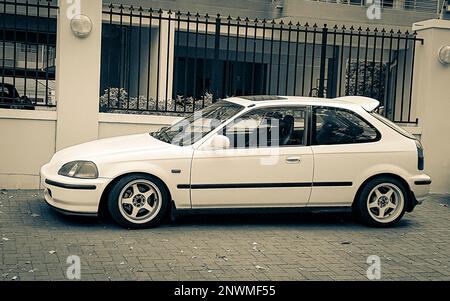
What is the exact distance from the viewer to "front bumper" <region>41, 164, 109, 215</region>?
8094 mm

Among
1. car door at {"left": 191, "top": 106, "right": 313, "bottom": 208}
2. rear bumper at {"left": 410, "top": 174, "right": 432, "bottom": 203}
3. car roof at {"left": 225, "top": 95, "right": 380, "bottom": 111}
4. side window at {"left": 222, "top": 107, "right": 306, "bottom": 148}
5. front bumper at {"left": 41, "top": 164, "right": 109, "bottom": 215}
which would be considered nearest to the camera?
front bumper at {"left": 41, "top": 164, "right": 109, "bottom": 215}

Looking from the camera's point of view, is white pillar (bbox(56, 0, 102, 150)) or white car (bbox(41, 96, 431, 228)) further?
white pillar (bbox(56, 0, 102, 150))

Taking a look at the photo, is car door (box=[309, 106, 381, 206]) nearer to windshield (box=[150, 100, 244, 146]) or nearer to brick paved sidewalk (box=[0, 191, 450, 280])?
brick paved sidewalk (box=[0, 191, 450, 280])

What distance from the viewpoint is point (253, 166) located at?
8445mm

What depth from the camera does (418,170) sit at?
902 cm

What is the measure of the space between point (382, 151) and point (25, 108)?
5622mm

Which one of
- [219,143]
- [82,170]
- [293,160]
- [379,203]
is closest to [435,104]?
[379,203]

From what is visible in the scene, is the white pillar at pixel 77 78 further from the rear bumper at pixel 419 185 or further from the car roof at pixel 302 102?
the rear bumper at pixel 419 185

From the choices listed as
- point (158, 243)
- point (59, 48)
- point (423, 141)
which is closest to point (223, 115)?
point (158, 243)

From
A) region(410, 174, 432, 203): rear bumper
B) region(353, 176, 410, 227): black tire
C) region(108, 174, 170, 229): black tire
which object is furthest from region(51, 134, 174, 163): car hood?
region(410, 174, 432, 203): rear bumper

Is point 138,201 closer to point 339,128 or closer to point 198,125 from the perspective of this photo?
point 198,125

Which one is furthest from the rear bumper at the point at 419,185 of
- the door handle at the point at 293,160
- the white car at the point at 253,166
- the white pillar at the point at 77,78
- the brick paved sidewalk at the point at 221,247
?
the white pillar at the point at 77,78

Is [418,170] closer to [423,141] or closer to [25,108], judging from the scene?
[423,141]

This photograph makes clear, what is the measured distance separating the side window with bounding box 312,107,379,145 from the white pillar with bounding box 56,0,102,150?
371 centimetres
